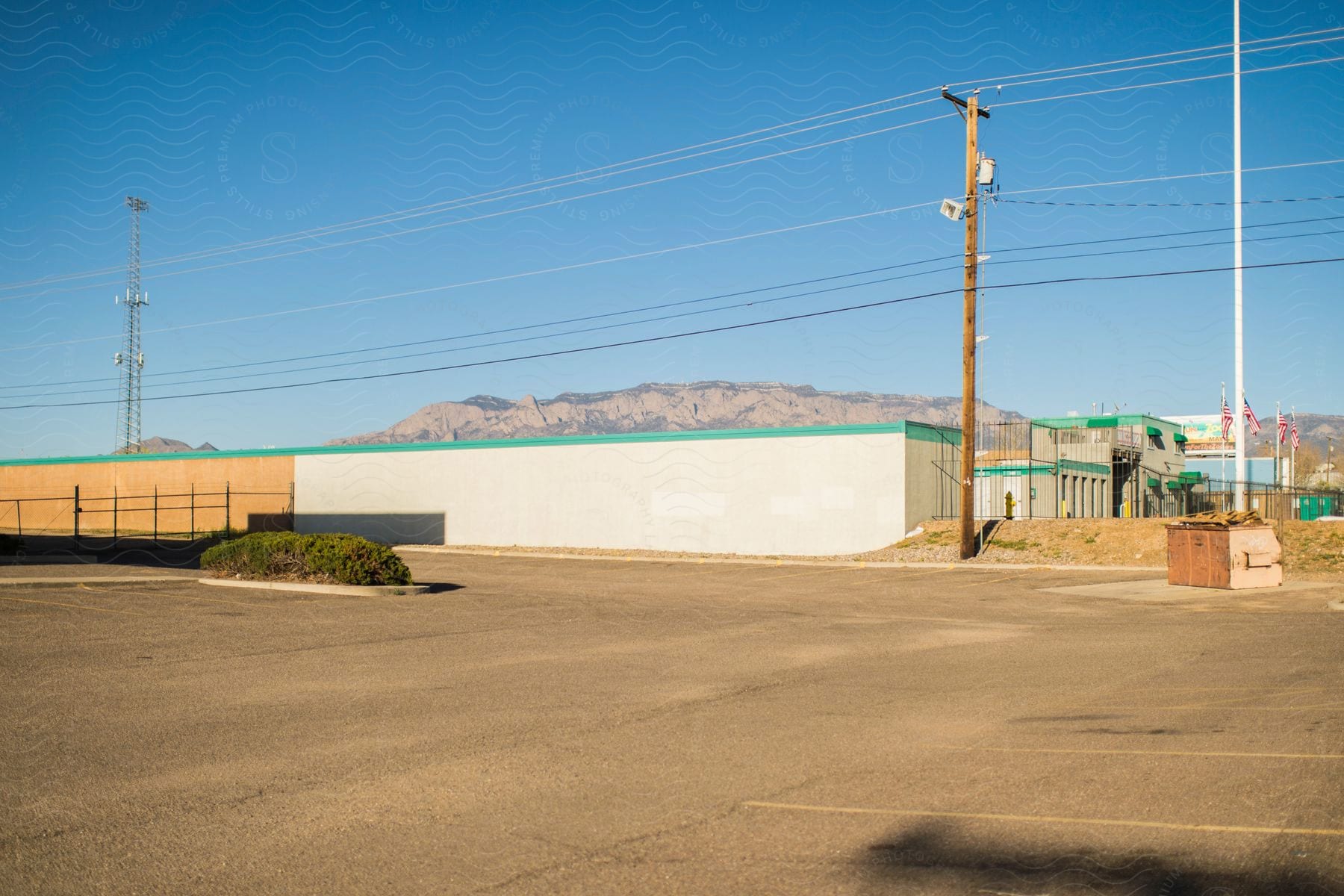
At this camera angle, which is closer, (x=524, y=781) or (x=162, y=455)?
(x=524, y=781)

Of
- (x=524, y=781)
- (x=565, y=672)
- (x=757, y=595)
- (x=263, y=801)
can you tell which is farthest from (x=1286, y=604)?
(x=263, y=801)

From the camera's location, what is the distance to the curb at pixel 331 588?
1941 cm

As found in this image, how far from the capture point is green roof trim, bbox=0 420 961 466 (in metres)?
34.5

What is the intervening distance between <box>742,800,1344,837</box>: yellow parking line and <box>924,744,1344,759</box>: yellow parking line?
1.60m

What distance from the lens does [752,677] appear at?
35.9ft

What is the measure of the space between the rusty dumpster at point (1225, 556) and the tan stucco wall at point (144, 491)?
38992mm

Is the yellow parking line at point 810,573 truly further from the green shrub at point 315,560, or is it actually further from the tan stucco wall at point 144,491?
the tan stucco wall at point 144,491

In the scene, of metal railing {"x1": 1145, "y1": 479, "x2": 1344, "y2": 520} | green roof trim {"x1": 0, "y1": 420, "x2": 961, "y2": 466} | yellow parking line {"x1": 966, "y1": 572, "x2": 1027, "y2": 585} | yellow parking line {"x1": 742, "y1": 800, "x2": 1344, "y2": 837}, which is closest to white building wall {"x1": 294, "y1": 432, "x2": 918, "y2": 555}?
green roof trim {"x1": 0, "y1": 420, "x2": 961, "y2": 466}

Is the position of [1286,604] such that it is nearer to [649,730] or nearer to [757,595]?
[757,595]

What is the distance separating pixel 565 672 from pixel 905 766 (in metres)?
5.00

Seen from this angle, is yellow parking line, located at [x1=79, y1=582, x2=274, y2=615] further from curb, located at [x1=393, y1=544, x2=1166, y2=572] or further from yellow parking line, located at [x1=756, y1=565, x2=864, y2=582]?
curb, located at [x1=393, y1=544, x2=1166, y2=572]

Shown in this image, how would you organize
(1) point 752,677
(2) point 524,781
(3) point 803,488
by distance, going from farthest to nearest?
(3) point 803,488
(1) point 752,677
(2) point 524,781

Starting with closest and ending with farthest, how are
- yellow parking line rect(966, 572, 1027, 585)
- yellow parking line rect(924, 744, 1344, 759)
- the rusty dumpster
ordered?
yellow parking line rect(924, 744, 1344, 759) → the rusty dumpster → yellow parking line rect(966, 572, 1027, 585)

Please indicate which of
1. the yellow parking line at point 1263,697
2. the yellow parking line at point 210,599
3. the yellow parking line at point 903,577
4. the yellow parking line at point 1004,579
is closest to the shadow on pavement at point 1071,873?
the yellow parking line at point 1263,697
